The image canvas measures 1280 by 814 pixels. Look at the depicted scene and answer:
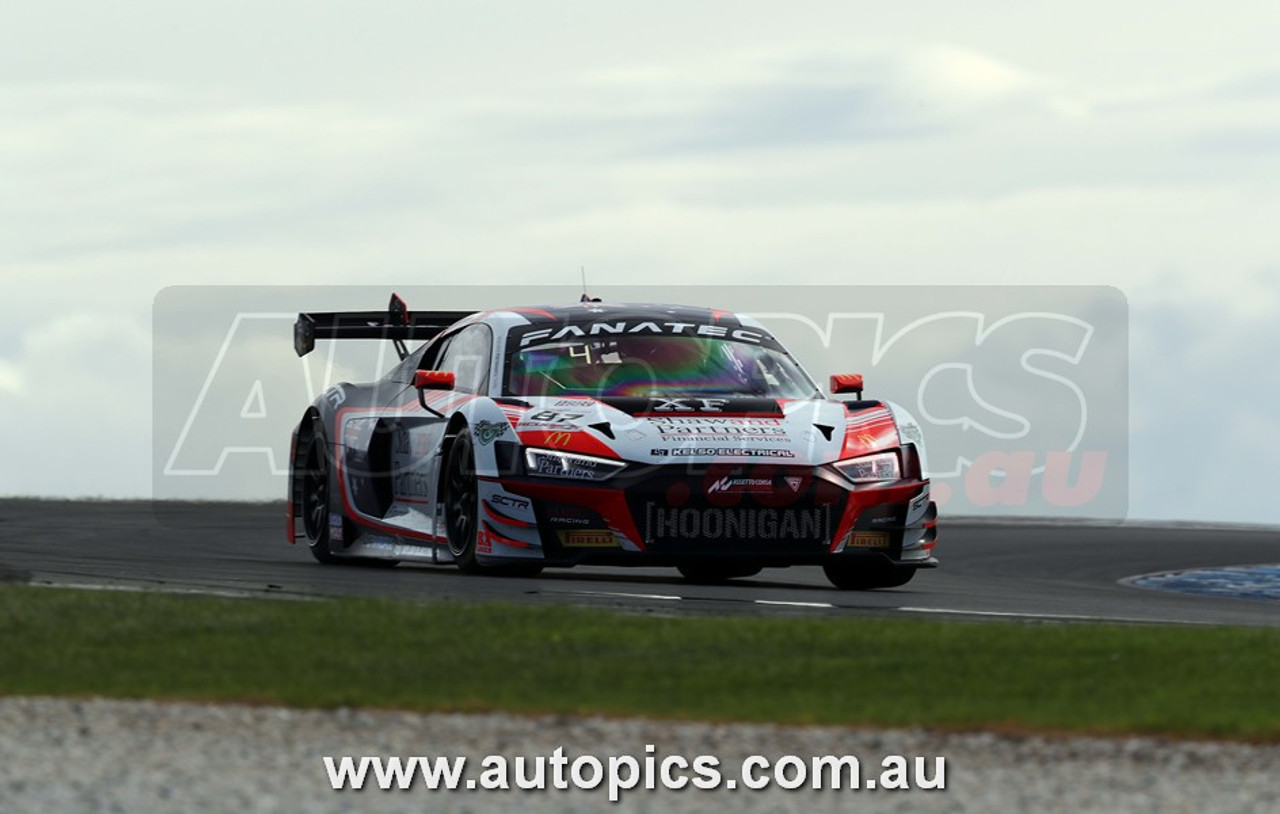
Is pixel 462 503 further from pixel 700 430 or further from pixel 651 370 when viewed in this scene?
pixel 700 430

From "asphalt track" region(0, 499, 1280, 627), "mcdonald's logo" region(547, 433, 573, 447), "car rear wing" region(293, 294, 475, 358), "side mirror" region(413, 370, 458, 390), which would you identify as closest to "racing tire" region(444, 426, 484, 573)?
"asphalt track" region(0, 499, 1280, 627)

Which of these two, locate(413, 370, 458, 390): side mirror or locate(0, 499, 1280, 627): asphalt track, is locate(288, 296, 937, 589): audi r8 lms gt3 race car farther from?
locate(0, 499, 1280, 627): asphalt track

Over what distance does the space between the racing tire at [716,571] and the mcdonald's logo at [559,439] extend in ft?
5.92

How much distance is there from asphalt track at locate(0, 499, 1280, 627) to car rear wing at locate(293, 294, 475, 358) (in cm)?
165

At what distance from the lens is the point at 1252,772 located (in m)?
6.85

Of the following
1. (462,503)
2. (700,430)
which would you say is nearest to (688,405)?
(700,430)

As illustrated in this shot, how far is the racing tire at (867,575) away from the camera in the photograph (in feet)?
45.2

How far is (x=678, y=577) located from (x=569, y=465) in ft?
7.09

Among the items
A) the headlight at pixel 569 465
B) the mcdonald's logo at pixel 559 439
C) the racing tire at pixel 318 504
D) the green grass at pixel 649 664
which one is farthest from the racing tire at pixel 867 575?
the green grass at pixel 649 664

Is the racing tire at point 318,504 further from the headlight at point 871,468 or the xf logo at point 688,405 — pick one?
the headlight at point 871,468

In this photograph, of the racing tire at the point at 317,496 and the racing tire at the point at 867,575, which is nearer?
the racing tire at the point at 867,575

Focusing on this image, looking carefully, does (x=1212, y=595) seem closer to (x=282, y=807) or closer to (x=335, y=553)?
(x=335, y=553)

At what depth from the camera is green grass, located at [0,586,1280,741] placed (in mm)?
7809

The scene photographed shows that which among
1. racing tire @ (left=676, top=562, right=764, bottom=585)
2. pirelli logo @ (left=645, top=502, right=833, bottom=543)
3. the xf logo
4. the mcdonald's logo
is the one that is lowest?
racing tire @ (left=676, top=562, right=764, bottom=585)
